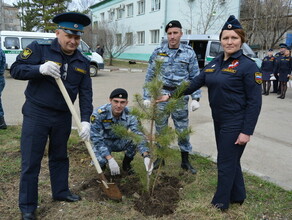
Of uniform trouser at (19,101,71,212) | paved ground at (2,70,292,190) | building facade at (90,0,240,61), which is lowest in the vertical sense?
paved ground at (2,70,292,190)

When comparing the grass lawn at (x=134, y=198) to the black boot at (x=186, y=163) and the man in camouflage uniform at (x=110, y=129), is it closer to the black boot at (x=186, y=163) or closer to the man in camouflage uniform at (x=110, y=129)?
the black boot at (x=186, y=163)

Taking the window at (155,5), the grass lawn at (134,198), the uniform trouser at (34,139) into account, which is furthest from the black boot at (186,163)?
the window at (155,5)

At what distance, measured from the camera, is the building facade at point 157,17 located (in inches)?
743

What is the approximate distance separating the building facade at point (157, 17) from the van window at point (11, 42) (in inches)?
381

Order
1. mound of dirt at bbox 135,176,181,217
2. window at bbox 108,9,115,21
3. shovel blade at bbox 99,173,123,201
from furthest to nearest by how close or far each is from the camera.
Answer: window at bbox 108,9,115,21 → shovel blade at bbox 99,173,123,201 → mound of dirt at bbox 135,176,181,217

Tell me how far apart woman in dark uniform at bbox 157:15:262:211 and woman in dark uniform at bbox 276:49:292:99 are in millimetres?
7920

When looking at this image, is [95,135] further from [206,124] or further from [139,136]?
[206,124]

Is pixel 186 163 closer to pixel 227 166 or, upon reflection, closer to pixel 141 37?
pixel 227 166

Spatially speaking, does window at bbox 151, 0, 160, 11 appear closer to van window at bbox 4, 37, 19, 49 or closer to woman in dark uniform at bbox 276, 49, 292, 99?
van window at bbox 4, 37, 19, 49

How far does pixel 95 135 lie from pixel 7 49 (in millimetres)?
11530

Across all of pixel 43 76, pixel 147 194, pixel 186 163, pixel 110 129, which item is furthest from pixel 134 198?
pixel 43 76

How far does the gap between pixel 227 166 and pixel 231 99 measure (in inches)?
24.8

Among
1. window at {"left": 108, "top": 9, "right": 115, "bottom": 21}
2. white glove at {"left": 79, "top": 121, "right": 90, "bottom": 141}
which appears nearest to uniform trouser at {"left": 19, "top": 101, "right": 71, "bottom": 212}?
white glove at {"left": 79, "top": 121, "right": 90, "bottom": 141}

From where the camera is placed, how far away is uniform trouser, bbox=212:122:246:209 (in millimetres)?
2469
